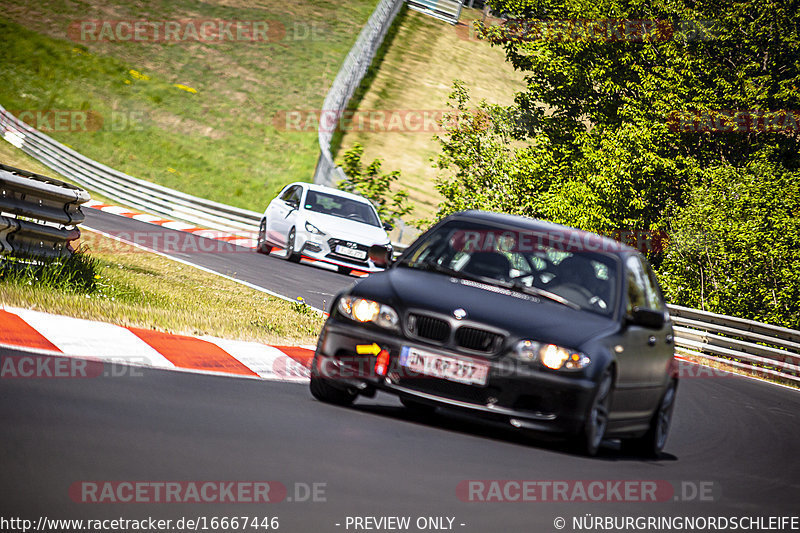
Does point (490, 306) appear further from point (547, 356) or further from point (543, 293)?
point (543, 293)

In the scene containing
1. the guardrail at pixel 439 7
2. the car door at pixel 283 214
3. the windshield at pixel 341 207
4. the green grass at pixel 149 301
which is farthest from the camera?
the guardrail at pixel 439 7

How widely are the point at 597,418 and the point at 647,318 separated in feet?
2.73

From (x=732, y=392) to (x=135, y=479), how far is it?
12.6 metres

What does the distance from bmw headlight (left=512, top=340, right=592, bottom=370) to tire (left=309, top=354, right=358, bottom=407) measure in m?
1.45

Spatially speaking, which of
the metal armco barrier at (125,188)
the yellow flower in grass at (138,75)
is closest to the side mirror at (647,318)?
the metal armco barrier at (125,188)

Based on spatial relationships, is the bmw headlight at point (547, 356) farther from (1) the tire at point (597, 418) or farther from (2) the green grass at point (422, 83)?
(2) the green grass at point (422, 83)

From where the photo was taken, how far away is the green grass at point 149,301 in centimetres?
980

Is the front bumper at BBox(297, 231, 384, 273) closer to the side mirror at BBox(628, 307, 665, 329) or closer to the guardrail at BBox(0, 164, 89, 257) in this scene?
the guardrail at BBox(0, 164, 89, 257)

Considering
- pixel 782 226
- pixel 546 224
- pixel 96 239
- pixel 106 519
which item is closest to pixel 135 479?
pixel 106 519

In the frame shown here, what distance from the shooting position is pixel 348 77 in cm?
4469

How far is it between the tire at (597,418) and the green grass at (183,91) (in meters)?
31.2

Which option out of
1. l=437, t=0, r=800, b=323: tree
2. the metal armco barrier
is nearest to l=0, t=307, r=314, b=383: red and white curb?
l=437, t=0, r=800, b=323: tree

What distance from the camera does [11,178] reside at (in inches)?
384

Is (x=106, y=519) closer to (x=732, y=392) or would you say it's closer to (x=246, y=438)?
(x=246, y=438)
